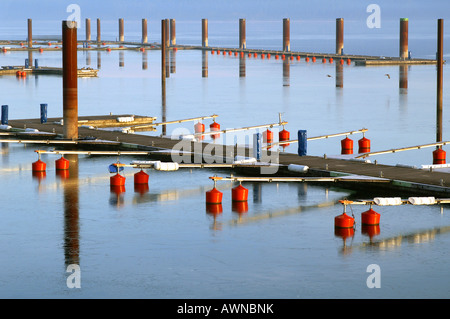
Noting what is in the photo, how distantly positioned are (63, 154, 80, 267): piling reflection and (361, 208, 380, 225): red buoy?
606 cm

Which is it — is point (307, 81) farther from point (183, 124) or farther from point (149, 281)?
point (149, 281)

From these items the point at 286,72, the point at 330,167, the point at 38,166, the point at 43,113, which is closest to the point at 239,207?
the point at 330,167

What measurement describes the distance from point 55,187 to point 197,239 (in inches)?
301

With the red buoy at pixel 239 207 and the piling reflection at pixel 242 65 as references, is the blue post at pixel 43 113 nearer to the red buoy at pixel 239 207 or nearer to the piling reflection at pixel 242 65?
the red buoy at pixel 239 207

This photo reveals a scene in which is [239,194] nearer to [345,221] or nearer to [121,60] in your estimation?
[345,221]

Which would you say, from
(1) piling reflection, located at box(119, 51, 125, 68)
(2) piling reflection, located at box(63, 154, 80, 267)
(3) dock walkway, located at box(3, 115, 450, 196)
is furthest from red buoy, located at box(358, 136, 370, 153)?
(1) piling reflection, located at box(119, 51, 125, 68)

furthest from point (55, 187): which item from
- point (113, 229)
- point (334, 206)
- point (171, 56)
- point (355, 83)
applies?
point (171, 56)

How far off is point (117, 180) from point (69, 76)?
8.72 meters

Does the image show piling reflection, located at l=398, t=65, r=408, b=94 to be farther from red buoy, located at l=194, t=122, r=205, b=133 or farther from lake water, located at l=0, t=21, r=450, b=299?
lake water, located at l=0, t=21, r=450, b=299

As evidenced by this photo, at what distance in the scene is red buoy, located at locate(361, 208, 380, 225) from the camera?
2258 cm

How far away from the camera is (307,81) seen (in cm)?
7738

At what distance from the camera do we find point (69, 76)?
3559 cm

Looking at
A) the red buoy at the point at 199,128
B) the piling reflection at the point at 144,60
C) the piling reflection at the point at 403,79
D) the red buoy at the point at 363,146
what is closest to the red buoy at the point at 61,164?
the red buoy at the point at 363,146
